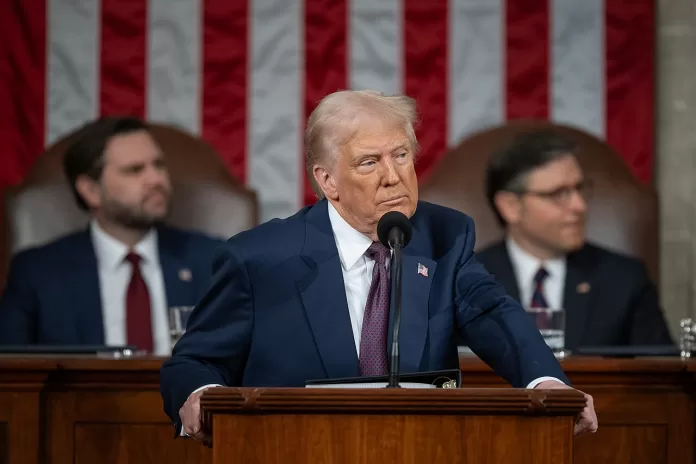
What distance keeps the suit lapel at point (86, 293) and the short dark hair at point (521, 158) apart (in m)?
1.64

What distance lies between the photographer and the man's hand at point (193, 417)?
231 centimetres

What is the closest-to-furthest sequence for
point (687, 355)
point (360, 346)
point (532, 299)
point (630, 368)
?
point (360, 346) → point (630, 368) → point (687, 355) → point (532, 299)

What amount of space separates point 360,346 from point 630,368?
1.01 metres

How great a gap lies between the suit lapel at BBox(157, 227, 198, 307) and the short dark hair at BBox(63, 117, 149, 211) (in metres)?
0.44

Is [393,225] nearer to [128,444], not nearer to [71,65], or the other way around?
[128,444]

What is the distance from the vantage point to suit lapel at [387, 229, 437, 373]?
2578 mm

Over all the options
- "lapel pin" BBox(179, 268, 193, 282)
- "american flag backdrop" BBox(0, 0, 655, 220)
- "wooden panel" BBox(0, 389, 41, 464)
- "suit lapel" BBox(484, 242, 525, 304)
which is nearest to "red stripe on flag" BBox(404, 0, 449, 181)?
"american flag backdrop" BBox(0, 0, 655, 220)

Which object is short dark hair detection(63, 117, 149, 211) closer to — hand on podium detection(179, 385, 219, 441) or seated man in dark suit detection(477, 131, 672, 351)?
seated man in dark suit detection(477, 131, 672, 351)

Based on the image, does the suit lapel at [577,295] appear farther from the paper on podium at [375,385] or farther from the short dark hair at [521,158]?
the paper on podium at [375,385]

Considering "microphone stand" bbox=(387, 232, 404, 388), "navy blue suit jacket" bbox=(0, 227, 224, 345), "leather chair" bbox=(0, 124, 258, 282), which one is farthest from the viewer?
"leather chair" bbox=(0, 124, 258, 282)

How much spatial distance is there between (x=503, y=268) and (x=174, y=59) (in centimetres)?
171

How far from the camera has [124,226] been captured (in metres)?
5.02

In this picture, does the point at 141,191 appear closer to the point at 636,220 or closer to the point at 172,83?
the point at 172,83

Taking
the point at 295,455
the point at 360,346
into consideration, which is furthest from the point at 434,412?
the point at 360,346
